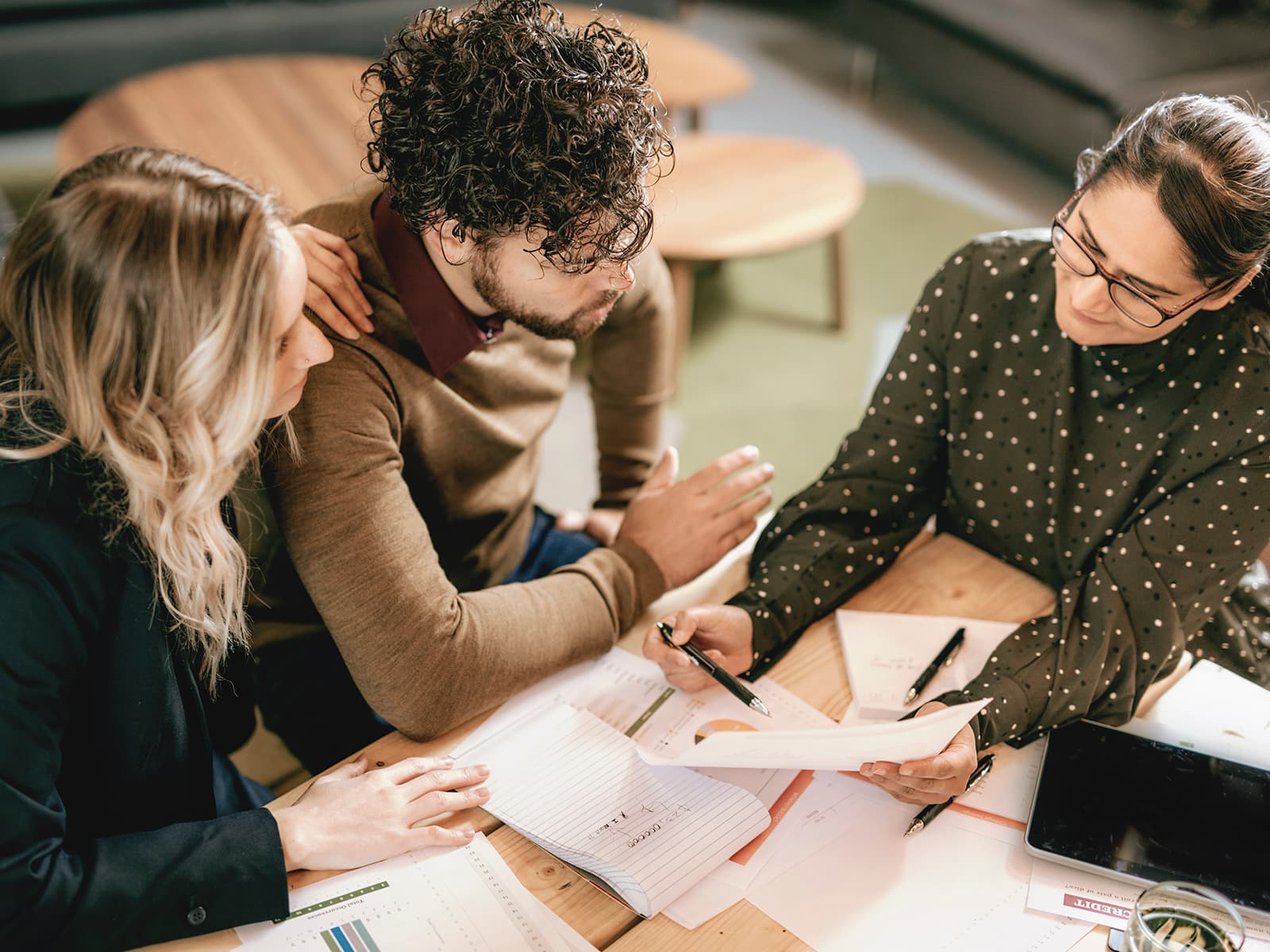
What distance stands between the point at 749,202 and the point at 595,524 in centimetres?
139

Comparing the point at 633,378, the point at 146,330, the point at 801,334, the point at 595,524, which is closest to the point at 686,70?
the point at 801,334

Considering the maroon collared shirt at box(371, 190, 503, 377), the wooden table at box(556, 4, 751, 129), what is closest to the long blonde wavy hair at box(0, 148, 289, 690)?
the maroon collared shirt at box(371, 190, 503, 377)

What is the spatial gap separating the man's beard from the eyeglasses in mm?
485

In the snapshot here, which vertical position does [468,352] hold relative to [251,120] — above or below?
above

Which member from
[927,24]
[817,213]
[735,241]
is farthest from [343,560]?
[927,24]

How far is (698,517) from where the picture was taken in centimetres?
124

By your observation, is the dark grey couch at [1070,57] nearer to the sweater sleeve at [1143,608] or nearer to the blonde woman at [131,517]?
the sweater sleeve at [1143,608]

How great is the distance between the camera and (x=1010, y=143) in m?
3.97

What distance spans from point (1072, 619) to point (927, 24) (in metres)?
3.24

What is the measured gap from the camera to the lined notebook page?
910mm

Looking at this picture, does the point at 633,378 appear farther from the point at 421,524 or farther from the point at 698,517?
the point at 421,524

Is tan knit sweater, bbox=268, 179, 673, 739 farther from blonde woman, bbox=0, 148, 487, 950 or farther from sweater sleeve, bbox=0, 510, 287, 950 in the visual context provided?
sweater sleeve, bbox=0, 510, 287, 950

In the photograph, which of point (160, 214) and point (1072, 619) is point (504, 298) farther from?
point (1072, 619)

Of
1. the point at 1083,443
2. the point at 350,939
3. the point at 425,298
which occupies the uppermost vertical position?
the point at 425,298
